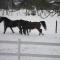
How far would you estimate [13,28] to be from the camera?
354cm

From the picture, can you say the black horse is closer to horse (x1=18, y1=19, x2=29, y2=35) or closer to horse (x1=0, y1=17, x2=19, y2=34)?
horse (x1=18, y1=19, x2=29, y2=35)

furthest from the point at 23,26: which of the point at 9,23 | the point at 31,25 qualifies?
the point at 9,23

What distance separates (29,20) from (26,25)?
10.5 inches

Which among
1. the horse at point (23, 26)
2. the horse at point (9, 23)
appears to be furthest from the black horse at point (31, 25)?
the horse at point (9, 23)

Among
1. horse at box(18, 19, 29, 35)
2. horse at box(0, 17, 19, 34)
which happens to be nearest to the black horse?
horse at box(18, 19, 29, 35)

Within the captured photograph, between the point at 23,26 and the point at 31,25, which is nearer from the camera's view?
the point at 31,25

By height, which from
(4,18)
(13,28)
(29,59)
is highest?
(4,18)

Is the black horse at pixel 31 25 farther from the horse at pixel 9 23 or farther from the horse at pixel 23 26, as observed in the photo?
the horse at pixel 9 23

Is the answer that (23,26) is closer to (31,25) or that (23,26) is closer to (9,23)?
(31,25)

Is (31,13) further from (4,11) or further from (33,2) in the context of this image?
(4,11)

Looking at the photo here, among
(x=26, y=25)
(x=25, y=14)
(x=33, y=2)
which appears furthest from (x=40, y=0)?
(x=26, y=25)

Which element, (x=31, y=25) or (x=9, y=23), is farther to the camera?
→ (x=9, y=23)

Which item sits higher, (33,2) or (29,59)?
(33,2)

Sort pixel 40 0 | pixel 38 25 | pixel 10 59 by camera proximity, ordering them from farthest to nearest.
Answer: pixel 38 25
pixel 40 0
pixel 10 59
